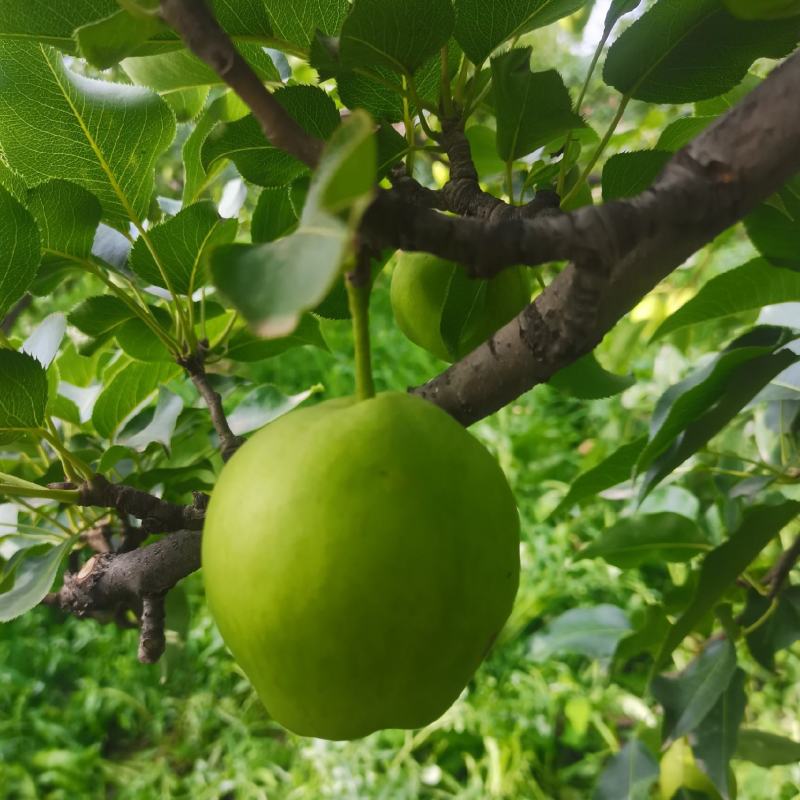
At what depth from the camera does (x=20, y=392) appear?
0.52 m

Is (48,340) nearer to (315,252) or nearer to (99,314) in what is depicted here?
(99,314)

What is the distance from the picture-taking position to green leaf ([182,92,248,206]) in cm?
59

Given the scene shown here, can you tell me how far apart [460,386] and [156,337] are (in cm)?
30

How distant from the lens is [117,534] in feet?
2.32

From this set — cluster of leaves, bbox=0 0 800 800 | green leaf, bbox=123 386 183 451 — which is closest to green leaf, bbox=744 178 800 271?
cluster of leaves, bbox=0 0 800 800

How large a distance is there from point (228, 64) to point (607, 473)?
443 millimetres

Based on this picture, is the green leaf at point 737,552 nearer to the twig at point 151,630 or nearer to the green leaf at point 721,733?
the green leaf at point 721,733

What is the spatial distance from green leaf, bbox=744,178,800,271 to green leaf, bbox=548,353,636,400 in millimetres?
130

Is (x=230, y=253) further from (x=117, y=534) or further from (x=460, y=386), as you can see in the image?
(x=117, y=534)

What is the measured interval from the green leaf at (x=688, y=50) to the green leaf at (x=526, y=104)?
0.05 m

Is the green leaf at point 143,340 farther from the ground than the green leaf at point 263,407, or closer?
farther from the ground

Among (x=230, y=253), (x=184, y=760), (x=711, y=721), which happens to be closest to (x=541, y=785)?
(x=184, y=760)

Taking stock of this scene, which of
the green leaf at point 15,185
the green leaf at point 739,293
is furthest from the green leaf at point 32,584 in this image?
the green leaf at point 739,293

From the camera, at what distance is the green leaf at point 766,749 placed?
86cm
